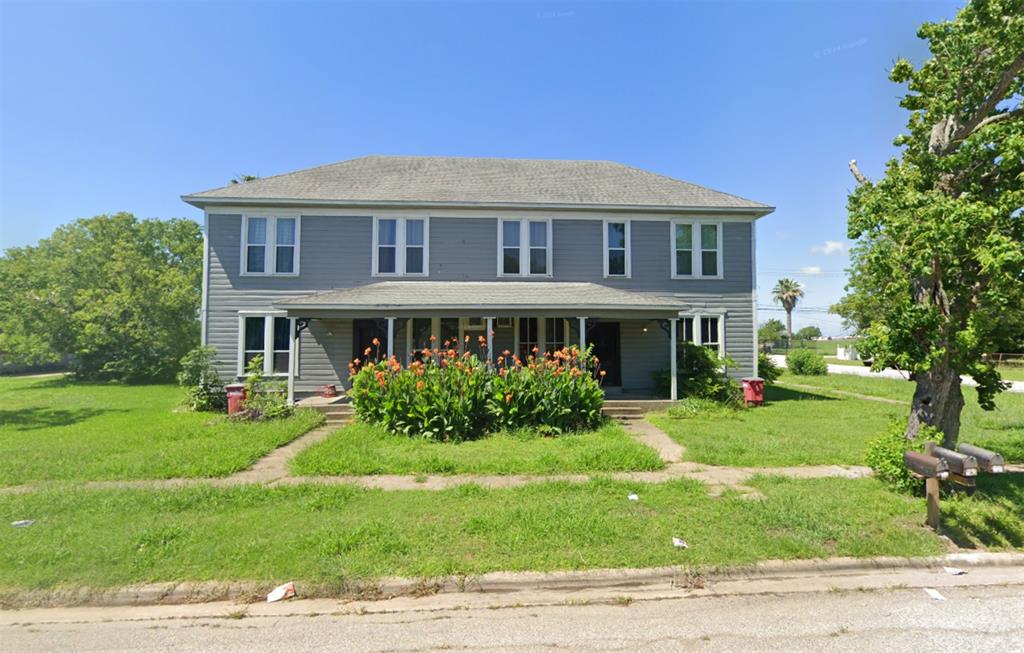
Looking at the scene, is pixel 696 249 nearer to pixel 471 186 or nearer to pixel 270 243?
pixel 471 186

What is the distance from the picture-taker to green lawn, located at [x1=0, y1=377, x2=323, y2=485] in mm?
6273

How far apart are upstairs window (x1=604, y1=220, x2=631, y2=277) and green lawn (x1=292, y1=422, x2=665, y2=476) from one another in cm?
679

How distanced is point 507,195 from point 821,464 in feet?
35.7

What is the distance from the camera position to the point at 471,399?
8469 mm

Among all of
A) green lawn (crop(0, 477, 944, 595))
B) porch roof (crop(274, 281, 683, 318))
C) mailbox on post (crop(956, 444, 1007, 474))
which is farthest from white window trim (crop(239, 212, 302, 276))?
mailbox on post (crop(956, 444, 1007, 474))

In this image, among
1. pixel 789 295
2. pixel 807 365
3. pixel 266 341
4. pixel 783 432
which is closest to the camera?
pixel 783 432

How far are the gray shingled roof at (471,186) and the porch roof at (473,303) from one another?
2.84m

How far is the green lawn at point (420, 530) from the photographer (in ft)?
11.9

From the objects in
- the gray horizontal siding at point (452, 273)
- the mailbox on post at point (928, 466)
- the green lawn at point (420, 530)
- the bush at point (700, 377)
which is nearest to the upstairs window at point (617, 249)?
the gray horizontal siding at point (452, 273)

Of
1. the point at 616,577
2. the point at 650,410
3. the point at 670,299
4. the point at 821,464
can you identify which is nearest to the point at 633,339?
the point at 670,299

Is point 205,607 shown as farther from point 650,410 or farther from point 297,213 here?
point 297,213

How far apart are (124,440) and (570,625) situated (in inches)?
369

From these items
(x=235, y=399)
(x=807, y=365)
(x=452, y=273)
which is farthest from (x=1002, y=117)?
(x=807, y=365)

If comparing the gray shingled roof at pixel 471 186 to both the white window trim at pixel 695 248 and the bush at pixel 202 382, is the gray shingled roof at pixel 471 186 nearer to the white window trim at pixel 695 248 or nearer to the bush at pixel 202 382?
the white window trim at pixel 695 248
